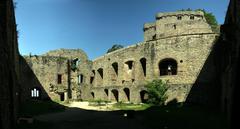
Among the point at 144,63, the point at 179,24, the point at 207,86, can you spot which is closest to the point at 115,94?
the point at 144,63

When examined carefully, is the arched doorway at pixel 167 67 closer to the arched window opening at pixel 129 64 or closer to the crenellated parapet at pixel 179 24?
the arched window opening at pixel 129 64

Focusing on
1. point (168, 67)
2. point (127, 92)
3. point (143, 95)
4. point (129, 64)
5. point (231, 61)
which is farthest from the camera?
point (127, 92)

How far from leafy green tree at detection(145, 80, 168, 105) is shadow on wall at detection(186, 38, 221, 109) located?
214 centimetres

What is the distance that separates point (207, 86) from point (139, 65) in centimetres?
772

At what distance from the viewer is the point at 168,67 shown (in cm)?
3453

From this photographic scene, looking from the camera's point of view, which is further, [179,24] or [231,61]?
[179,24]

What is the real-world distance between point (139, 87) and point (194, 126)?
62.7 feet

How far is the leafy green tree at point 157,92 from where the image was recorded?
3111cm

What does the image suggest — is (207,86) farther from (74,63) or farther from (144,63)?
(74,63)

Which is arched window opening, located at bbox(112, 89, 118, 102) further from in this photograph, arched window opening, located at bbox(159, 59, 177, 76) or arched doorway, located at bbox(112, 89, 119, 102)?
arched window opening, located at bbox(159, 59, 177, 76)

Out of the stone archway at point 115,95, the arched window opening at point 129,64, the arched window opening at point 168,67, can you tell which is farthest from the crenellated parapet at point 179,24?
the stone archway at point 115,95

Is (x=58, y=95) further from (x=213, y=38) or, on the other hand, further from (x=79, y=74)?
(x=213, y=38)

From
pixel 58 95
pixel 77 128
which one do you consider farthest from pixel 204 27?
pixel 77 128

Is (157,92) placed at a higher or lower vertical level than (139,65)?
lower
